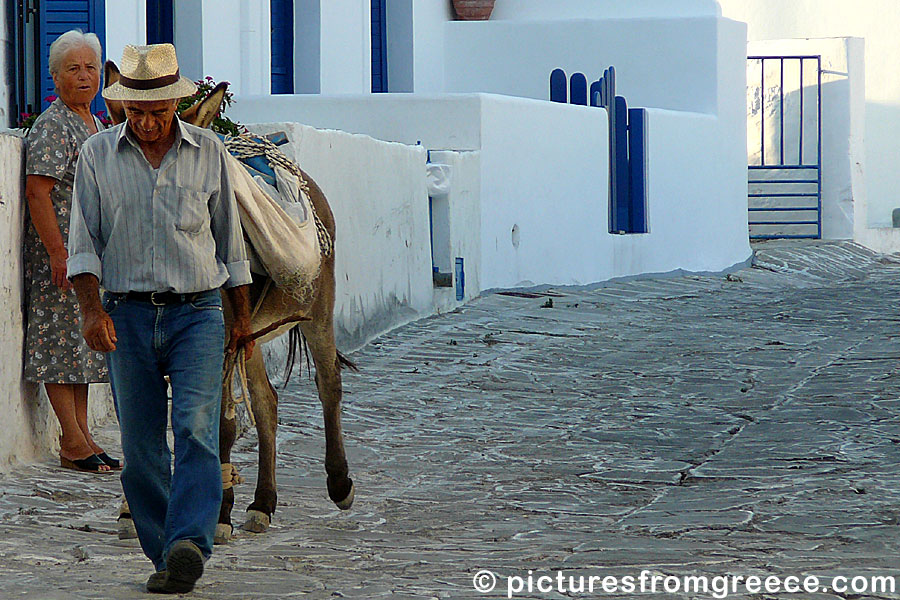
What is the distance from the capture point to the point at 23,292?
21.1 ft

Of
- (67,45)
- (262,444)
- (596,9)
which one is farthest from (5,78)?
(596,9)

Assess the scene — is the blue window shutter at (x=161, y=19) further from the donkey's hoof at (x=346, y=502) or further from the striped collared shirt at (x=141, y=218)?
the striped collared shirt at (x=141, y=218)

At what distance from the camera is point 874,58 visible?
23.3 m

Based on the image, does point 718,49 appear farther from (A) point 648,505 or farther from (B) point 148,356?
(B) point 148,356

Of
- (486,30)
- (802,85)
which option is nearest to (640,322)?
(486,30)

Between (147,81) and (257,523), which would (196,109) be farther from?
(257,523)

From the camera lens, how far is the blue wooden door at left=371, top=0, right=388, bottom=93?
17875 millimetres

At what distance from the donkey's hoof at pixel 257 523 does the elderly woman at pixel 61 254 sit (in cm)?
136

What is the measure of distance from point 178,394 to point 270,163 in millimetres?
1369

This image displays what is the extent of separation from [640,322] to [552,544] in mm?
7691

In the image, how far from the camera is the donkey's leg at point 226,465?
5078mm

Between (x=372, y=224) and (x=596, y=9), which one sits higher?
(x=596, y=9)

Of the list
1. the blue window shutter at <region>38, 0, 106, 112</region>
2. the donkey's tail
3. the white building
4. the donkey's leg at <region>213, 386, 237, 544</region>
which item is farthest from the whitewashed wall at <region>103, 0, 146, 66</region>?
the donkey's leg at <region>213, 386, 237, 544</region>

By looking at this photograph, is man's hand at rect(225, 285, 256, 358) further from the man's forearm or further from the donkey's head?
the donkey's head
